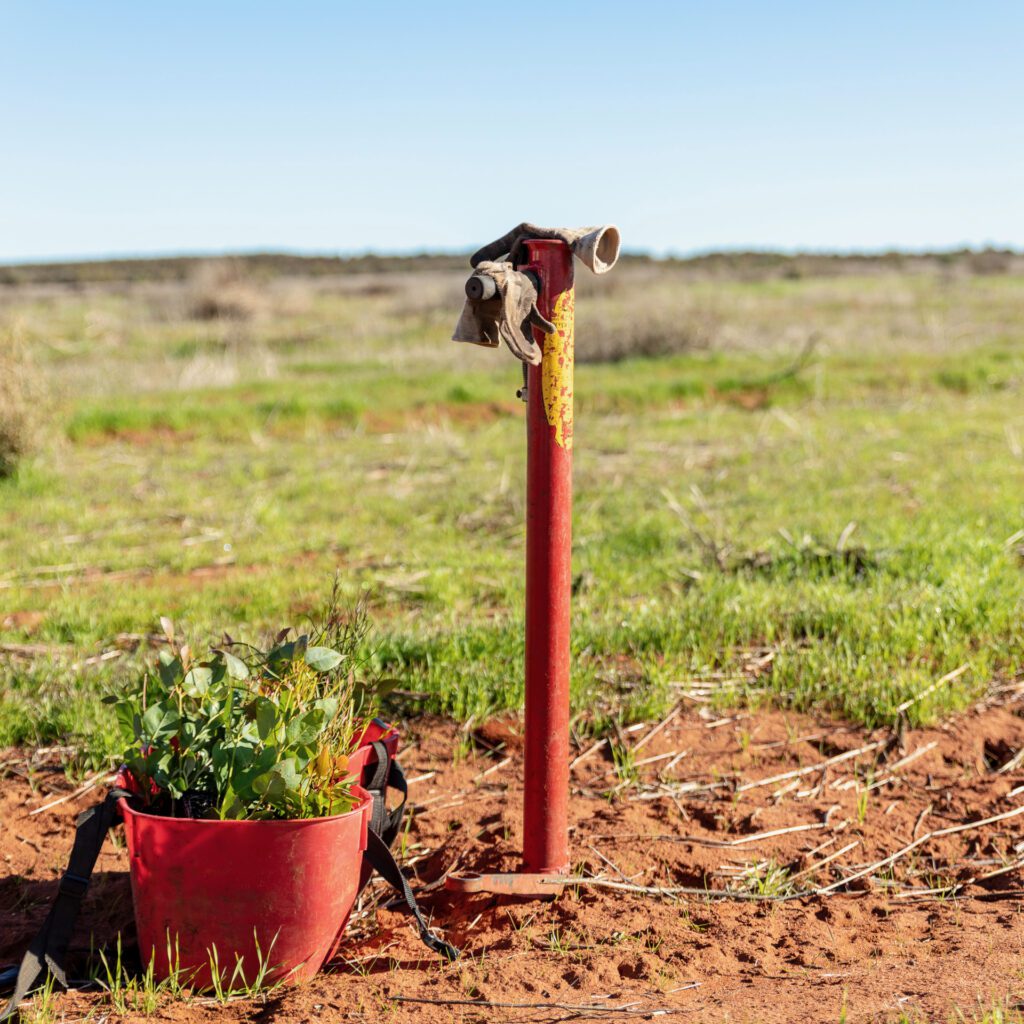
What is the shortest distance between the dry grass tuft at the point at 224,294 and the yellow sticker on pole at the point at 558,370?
2610cm

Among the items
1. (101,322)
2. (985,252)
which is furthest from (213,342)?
(985,252)

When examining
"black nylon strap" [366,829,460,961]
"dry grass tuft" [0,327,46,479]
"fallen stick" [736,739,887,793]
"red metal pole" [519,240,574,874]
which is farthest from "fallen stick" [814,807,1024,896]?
"dry grass tuft" [0,327,46,479]

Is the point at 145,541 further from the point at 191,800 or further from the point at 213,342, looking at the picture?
the point at 213,342

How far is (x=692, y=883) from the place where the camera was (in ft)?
9.89

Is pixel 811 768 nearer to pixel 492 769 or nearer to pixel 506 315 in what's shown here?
pixel 492 769

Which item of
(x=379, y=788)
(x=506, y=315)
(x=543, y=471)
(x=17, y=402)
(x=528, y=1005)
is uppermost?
(x=506, y=315)

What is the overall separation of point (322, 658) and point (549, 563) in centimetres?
59

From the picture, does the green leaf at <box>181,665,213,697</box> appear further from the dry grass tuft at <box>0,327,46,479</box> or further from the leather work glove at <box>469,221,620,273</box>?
the dry grass tuft at <box>0,327,46,479</box>

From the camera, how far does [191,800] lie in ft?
8.28

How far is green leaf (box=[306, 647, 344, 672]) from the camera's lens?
2559mm

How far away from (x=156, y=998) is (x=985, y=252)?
81.0 m

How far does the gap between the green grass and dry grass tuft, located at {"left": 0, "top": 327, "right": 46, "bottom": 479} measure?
215mm

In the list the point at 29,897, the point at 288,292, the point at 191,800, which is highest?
the point at 288,292

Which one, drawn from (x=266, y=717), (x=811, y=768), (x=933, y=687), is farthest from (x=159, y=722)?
(x=933, y=687)
